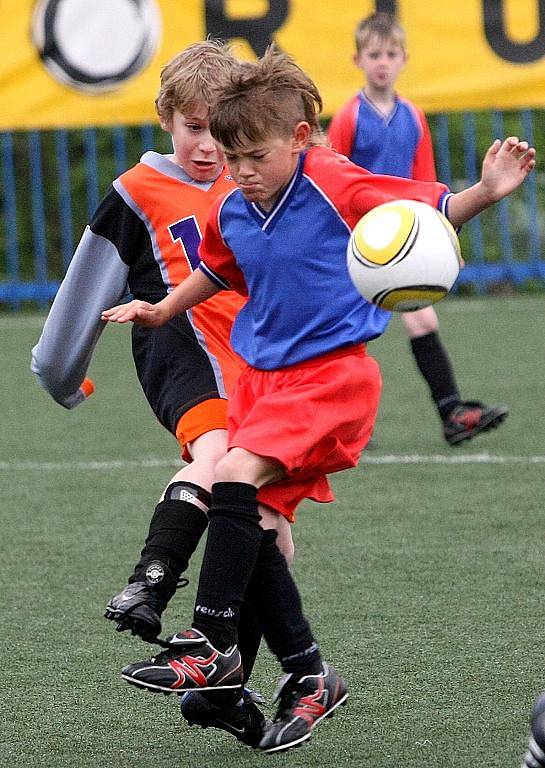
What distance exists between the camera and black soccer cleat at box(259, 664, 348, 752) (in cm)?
320

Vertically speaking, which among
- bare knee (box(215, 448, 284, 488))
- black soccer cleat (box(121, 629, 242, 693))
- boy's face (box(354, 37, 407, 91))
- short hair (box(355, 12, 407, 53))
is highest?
bare knee (box(215, 448, 284, 488))

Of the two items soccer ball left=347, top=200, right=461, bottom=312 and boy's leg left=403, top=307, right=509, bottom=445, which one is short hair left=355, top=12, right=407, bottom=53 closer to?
boy's leg left=403, top=307, right=509, bottom=445

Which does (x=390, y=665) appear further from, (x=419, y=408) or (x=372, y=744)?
(x=419, y=408)

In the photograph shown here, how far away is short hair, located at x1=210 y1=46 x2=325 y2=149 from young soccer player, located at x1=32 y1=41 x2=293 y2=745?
38 cm

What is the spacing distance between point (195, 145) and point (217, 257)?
0.44 m

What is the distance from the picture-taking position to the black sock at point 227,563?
3096 mm

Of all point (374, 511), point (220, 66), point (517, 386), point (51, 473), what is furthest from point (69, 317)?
point (517, 386)

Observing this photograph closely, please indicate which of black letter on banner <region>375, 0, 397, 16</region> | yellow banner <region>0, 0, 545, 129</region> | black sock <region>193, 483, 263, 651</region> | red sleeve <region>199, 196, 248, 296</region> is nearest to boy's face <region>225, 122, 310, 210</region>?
red sleeve <region>199, 196, 248, 296</region>

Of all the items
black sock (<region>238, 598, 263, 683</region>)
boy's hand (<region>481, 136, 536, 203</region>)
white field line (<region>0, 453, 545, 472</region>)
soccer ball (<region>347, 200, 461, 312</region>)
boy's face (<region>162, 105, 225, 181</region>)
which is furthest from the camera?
white field line (<region>0, 453, 545, 472</region>)

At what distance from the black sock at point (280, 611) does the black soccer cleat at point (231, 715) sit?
118 mm

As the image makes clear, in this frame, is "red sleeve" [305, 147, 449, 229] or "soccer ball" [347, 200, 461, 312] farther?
"red sleeve" [305, 147, 449, 229]

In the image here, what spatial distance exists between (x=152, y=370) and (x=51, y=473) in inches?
117

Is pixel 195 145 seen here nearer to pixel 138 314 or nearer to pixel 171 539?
pixel 138 314

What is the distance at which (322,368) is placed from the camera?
10.5 ft
